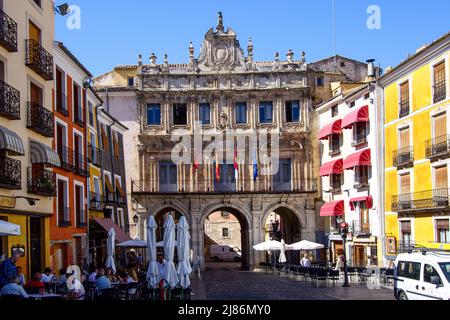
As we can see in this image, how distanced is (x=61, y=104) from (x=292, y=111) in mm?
24484

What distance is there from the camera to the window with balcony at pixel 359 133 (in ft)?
138

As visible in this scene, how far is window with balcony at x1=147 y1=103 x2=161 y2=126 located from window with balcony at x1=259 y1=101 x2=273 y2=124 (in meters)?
7.31

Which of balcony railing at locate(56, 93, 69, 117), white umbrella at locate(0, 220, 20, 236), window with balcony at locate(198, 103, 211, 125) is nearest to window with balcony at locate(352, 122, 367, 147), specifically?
window with balcony at locate(198, 103, 211, 125)

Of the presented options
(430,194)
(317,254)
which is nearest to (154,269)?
(430,194)

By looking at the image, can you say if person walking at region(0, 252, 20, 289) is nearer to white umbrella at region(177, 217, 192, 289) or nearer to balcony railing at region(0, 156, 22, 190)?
balcony railing at region(0, 156, 22, 190)

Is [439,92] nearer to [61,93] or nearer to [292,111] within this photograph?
[61,93]

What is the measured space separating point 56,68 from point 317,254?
26.7 m

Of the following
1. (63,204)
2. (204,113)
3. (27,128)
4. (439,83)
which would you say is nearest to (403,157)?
(439,83)

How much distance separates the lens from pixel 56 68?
29.5 m

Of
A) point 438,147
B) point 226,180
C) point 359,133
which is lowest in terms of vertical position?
point 226,180

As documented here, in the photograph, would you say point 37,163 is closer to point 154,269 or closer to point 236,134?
point 154,269

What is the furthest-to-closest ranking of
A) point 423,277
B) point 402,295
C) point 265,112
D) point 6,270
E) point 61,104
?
point 265,112 < point 61,104 < point 402,295 < point 423,277 < point 6,270

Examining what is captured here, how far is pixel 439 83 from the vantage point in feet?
108
